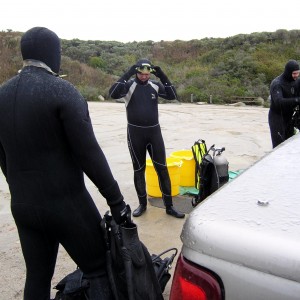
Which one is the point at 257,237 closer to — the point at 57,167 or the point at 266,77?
the point at 57,167

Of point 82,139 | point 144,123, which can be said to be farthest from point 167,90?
point 82,139

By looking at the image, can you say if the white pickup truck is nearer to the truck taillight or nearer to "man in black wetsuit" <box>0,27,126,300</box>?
the truck taillight

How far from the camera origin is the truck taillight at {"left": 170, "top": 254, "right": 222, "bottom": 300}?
1062mm

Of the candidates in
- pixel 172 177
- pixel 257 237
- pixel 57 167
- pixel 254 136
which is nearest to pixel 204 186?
pixel 172 177

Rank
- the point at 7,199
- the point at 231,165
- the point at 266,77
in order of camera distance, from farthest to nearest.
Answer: the point at 266,77 → the point at 231,165 → the point at 7,199

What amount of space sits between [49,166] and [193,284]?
43.7 inches

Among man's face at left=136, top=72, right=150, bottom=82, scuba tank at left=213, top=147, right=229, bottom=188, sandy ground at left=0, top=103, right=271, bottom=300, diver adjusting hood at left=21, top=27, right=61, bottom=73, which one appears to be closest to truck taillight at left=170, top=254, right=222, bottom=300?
diver adjusting hood at left=21, top=27, right=61, bottom=73

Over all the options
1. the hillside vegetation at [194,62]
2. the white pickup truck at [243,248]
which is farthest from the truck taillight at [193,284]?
the hillside vegetation at [194,62]

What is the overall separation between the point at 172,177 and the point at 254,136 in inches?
230

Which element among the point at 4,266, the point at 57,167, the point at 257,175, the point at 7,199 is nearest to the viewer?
the point at 257,175

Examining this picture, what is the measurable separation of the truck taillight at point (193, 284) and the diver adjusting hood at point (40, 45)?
1.37m

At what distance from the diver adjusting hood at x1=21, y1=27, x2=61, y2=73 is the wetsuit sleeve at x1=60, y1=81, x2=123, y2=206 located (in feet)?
0.85

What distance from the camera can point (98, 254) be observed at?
2.14 m

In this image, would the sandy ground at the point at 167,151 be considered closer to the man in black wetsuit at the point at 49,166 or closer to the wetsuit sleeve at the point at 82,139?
the man in black wetsuit at the point at 49,166
